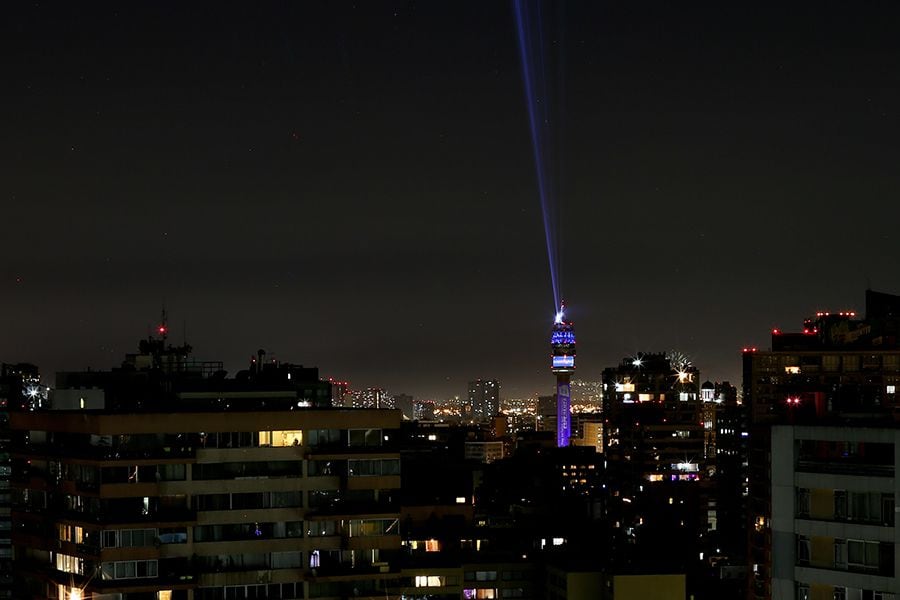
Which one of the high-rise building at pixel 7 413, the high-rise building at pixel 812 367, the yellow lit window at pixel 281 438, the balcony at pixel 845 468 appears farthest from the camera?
the high-rise building at pixel 812 367

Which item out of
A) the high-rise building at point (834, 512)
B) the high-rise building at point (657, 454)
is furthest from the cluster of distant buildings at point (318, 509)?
the high-rise building at point (657, 454)

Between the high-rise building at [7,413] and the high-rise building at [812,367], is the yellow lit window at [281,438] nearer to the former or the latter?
the high-rise building at [7,413]

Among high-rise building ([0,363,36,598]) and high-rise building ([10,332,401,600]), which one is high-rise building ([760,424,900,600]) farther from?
high-rise building ([0,363,36,598])

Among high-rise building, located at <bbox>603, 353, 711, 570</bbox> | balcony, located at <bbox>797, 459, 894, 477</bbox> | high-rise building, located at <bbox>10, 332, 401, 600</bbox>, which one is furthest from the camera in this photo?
high-rise building, located at <bbox>603, 353, 711, 570</bbox>

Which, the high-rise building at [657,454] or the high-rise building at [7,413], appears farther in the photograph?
the high-rise building at [657,454]

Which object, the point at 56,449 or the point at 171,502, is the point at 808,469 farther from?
the point at 56,449

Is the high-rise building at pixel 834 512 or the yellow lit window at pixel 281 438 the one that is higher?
the yellow lit window at pixel 281 438

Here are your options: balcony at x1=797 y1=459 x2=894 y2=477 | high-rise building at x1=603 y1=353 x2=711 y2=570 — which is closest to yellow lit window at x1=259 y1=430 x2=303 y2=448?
balcony at x1=797 y1=459 x2=894 y2=477

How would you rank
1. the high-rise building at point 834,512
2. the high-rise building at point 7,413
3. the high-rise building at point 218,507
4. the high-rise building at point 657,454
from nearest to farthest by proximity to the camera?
1. the high-rise building at point 834,512
2. the high-rise building at point 218,507
3. the high-rise building at point 7,413
4. the high-rise building at point 657,454

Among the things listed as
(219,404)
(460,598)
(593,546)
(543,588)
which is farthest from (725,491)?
(219,404)
